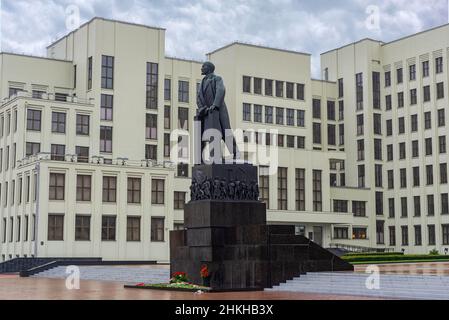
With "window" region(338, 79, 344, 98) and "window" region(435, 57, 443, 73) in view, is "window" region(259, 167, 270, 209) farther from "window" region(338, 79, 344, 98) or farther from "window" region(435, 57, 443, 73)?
"window" region(435, 57, 443, 73)

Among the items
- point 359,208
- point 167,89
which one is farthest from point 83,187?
point 359,208

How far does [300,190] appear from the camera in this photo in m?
74.8

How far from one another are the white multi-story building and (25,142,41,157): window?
84 mm

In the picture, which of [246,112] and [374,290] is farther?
[246,112]

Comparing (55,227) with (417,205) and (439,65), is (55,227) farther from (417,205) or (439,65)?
(439,65)

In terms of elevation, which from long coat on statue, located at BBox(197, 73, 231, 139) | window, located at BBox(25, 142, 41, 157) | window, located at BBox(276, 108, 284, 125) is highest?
window, located at BBox(276, 108, 284, 125)

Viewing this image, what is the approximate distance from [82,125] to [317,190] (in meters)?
25.0

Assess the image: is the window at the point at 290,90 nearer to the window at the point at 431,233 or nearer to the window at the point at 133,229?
the window at the point at 431,233

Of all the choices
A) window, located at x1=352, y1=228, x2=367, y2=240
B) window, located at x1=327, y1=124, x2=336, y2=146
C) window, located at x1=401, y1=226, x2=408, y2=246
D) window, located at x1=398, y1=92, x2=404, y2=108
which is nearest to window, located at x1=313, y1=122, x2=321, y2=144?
window, located at x1=327, y1=124, x2=336, y2=146

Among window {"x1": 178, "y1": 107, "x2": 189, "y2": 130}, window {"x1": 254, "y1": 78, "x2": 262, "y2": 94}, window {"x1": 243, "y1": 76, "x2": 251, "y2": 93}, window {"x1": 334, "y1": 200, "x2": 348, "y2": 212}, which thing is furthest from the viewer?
window {"x1": 334, "y1": 200, "x2": 348, "y2": 212}

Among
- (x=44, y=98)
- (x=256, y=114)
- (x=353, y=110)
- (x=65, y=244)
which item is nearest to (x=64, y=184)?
(x=65, y=244)

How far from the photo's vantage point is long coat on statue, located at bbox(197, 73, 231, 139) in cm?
2745

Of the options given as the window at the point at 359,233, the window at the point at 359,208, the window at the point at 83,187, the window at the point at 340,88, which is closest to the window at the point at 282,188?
the window at the point at 359,208
